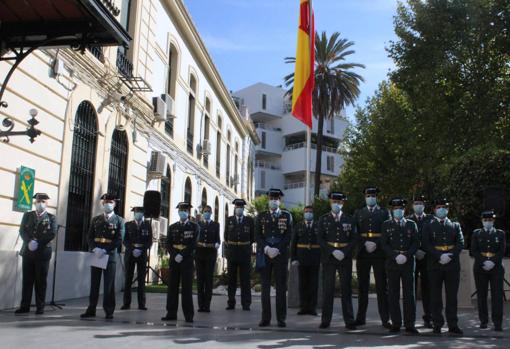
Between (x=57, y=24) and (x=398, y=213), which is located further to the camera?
(x=57, y=24)

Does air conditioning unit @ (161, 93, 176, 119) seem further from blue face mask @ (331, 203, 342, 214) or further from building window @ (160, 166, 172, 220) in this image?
blue face mask @ (331, 203, 342, 214)

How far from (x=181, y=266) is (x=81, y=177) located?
513 cm

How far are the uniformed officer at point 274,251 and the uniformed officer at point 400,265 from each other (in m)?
1.55

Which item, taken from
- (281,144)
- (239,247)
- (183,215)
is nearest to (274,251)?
(183,215)

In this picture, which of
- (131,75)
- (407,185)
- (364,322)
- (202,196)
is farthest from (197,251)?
(407,185)

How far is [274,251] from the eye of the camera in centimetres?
849

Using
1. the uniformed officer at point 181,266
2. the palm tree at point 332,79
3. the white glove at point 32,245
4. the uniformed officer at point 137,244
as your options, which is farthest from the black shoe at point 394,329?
the palm tree at point 332,79

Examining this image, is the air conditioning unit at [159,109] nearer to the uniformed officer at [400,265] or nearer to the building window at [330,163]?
the uniformed officer at [400,265]

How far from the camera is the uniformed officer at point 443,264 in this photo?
818 cm

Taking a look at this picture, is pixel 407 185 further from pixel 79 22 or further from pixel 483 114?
pixel 79 22

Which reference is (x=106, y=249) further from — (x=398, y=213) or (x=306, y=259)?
(x=398, y=213)

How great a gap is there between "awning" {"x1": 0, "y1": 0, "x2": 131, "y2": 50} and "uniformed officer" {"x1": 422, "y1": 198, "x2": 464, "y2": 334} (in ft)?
19.6

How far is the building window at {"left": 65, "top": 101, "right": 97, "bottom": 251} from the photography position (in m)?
12.7

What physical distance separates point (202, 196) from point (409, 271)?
19.6 meters
